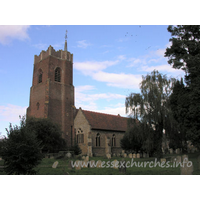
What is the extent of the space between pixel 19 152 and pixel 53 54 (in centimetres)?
3581

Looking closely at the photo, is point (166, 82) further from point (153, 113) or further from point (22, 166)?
point (22, 166)

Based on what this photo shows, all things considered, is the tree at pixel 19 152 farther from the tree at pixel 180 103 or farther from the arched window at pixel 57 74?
the arched window at pixel 57 74

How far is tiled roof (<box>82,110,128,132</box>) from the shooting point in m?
37.2

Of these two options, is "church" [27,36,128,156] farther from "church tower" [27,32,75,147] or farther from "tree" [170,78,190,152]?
"tree" [170,78,190,152]

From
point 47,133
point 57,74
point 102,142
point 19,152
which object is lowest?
point 102,142

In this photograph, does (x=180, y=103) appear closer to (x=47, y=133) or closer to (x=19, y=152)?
(x=19, y=152)

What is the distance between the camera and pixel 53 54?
42.9 metres

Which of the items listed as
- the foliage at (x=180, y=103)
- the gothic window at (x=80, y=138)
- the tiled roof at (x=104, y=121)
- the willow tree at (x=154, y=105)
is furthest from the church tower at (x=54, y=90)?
the foliage at (x=180, y=103)

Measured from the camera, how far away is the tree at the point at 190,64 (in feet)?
46.6

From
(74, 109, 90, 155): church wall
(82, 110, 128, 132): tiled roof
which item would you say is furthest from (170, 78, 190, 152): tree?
(74, 109, 90, 155): church wall

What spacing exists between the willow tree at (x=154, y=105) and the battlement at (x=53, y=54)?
2804 centimetres

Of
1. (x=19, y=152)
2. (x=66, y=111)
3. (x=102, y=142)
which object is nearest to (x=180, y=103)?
(x=19, y=152)

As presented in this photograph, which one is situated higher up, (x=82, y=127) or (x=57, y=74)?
(x=57, y=74)

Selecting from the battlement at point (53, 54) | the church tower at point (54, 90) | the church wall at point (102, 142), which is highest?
the battlement at point (53, 54)
